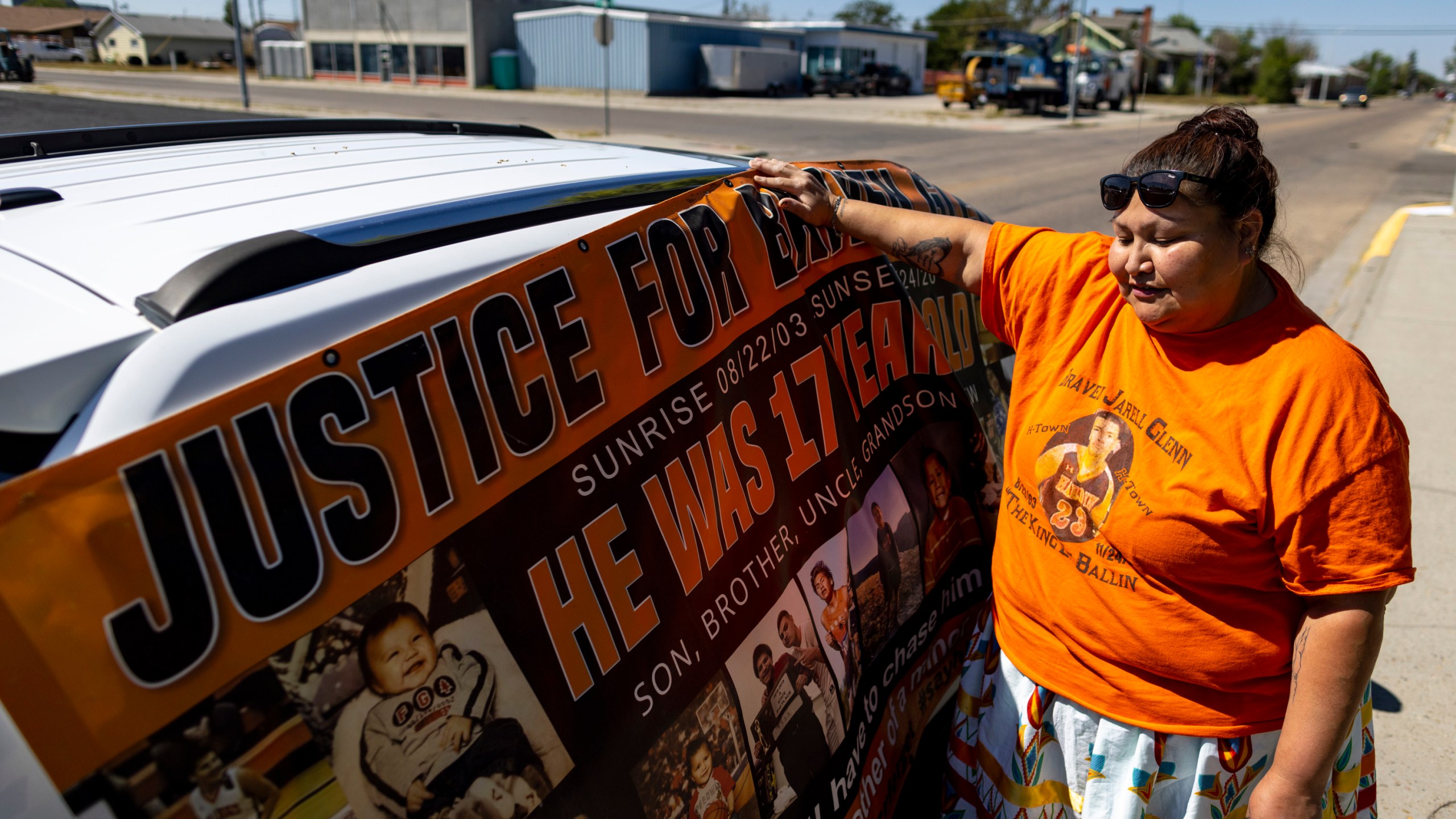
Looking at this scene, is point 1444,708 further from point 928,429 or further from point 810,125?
point 810,125

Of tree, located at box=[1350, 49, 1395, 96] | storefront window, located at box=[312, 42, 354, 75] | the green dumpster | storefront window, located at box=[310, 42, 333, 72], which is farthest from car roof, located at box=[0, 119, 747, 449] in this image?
tree, located at box=[1350, 49, 1395, 96]

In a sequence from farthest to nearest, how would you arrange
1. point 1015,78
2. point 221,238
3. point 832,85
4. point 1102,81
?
point 832,85
point 1102,81
point 1015,78
point 221,238

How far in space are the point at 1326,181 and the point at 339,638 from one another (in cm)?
2237

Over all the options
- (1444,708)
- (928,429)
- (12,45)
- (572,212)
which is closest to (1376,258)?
(1444,708)

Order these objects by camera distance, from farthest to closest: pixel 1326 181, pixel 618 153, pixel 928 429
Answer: pixel 1326 181 < pixel 618 153 < pixel 928 429

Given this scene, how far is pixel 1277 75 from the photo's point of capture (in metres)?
68.6

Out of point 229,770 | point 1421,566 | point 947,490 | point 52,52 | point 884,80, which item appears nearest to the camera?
point 229,770

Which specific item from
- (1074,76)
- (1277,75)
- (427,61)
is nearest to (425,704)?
(1074,76)

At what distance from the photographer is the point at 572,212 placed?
1671 mm

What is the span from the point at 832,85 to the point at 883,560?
46008 millimetres

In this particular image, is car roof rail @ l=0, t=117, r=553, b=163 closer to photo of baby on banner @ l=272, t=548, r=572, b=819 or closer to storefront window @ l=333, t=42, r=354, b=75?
photo of baby on banner @ l=272, t=548, r=572, b=819

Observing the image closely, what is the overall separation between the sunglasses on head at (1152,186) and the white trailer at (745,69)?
1646 inches

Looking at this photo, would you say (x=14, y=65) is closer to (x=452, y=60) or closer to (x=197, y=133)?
(x=197, y=133)

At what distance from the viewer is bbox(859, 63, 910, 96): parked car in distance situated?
46500mm
